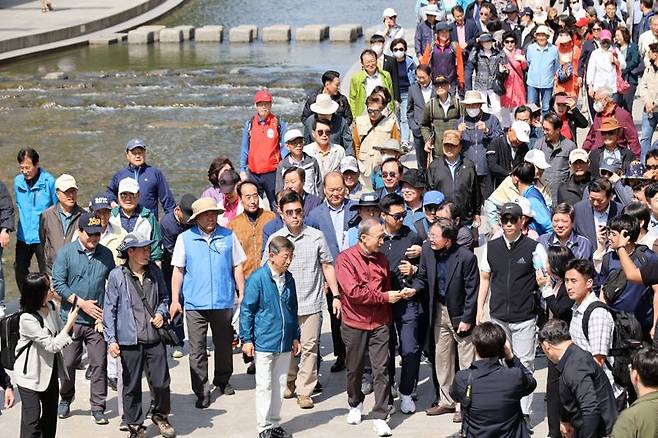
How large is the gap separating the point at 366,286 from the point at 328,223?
4.14ft

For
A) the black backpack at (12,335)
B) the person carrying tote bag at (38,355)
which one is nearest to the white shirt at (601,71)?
the person carrying tote bag at (38,355)

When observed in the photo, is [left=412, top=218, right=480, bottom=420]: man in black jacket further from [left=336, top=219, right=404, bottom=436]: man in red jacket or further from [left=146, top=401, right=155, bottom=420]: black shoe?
[left=146, top=401, right=155, bottom=420]: black shoe

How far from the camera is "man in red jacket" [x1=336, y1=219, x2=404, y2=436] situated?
940cm

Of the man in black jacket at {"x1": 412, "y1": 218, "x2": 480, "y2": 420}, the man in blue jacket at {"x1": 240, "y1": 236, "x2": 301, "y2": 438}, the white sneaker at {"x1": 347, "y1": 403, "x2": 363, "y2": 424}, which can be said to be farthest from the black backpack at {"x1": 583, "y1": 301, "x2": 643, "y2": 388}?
the man in blue jacket at {"x1": 240, "y1": 236, "x2": 301, "y2": 438}

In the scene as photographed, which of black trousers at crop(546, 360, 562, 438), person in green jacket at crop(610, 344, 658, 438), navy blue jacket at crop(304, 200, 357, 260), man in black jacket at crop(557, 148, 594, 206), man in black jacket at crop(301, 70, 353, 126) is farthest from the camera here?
man in black jacket at crop(301, 70, 353, 126)

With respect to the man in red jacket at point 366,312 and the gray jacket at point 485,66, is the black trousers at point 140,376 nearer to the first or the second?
the man in red jacket at point 366,312

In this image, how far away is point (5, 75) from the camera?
1115 inches

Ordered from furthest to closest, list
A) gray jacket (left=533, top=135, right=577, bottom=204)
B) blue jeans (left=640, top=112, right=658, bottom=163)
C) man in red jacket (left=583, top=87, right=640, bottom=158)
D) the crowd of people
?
blue jeans (left=640, top=112, right=658, bottom=163), man in red jacket (left=583, top=87, right=640, bottom=158), gray jacket (left=533, top=135, right=577, bottom=204), the crowd of people

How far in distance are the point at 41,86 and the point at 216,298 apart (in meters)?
18.0

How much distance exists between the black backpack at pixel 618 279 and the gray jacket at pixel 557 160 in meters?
3.45

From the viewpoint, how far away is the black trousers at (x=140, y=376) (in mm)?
9320

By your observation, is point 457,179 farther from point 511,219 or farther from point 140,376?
point 140,376

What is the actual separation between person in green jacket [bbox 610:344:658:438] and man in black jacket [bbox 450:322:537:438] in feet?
2.67

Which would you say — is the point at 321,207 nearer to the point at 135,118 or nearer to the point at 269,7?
the point at 135,118
